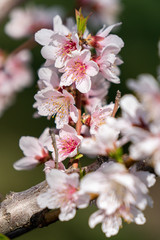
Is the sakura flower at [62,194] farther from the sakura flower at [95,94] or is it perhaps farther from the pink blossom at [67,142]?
the sakura flower at [95,94]

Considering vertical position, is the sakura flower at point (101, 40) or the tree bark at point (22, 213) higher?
the sakura flower at point (101, 40)

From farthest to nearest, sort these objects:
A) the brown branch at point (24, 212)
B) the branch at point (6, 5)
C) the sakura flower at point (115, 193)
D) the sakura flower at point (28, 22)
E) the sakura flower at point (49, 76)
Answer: the sakura flower at point (28, 22)
the branch at point (6, 5)
the sakura flower at point (49, 76)
the brown branch at point (24, 212)
the sakura flower at point (115, 193)

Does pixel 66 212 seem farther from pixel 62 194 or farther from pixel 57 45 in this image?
pixel 57 45

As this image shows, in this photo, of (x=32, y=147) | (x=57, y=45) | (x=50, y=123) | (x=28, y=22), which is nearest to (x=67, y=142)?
(x=32, y=147)

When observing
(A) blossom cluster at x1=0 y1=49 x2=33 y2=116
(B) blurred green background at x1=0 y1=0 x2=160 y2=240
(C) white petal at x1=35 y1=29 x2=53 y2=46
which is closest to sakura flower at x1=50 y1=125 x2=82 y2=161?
(C) white petal at x1=35 y1=29 x2=53 y2=46

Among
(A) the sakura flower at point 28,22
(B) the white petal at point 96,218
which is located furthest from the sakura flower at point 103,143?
(A) the sakura flower at point 28,22

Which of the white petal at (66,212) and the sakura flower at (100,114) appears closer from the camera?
the white petal at (66,212)
